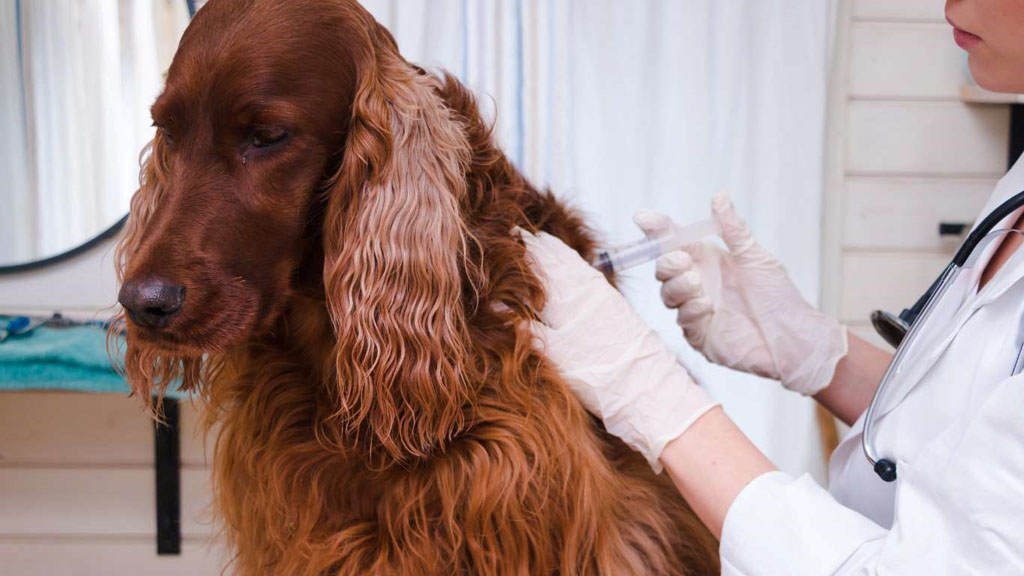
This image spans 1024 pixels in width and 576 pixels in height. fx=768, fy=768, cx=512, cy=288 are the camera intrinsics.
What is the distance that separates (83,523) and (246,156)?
4.74 ft

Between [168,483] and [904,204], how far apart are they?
1844mm

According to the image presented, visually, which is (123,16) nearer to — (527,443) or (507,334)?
(507,334)

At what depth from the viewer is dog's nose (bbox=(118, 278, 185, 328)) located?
0.74 metres

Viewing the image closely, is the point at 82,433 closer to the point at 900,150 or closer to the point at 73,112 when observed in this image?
the point at 73,112

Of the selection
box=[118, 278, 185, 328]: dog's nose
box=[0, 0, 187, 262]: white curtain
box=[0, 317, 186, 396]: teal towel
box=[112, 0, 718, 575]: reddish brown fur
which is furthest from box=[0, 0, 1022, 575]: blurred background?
box=[118, 278, 185, 328]: dog's nose

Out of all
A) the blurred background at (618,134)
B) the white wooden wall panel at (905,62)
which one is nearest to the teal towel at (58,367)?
the blurred background at (618,134)

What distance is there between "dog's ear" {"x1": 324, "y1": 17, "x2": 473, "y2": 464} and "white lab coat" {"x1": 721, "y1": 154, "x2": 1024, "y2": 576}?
354mm

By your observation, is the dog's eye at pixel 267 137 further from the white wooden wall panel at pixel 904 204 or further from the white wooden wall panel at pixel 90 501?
the white wooden wall panel at pixel 904 204

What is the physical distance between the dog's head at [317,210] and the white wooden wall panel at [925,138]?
4.10 feet

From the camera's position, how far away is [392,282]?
88cm

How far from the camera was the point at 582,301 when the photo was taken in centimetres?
100

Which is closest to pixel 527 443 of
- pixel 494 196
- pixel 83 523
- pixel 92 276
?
pixel 494 196

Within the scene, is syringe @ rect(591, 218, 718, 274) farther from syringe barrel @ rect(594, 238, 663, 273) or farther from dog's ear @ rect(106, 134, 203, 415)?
dog's ear @ rect(106, 134, 203, 415)

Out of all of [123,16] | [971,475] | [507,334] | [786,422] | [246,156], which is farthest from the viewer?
[786,422]
